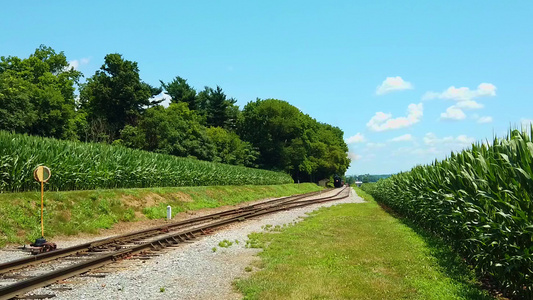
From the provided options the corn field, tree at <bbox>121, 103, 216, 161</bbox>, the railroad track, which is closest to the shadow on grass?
the railroad track

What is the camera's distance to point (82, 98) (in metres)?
67.6

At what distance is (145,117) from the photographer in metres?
50.8

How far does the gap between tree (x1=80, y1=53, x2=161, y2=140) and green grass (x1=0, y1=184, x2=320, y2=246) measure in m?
34.4

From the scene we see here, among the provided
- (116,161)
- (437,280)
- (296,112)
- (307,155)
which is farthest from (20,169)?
(307,155)

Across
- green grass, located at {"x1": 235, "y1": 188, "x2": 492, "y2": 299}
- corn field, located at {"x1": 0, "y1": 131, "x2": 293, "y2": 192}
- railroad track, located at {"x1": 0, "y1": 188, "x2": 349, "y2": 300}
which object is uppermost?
corn field, located at {"x1": 0, "y1": 131, "x2": 293, "y2": 192}

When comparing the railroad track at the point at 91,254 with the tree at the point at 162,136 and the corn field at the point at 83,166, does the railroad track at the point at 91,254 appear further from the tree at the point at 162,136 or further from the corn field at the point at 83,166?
the tree at the point at 162,136

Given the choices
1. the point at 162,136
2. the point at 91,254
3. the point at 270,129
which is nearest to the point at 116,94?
the point at 162,136

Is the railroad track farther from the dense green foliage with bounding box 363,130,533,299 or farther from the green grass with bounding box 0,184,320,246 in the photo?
the dense green foliage with bounding box 363,130,533,299

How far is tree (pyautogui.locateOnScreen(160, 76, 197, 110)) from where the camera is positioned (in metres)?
74.9

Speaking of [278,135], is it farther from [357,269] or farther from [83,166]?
[357,269]

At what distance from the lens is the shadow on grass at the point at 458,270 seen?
7.06 m

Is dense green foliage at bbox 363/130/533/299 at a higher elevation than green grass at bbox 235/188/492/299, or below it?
higher

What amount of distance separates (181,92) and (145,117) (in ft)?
90.4

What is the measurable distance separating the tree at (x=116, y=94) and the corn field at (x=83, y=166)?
2565cm
